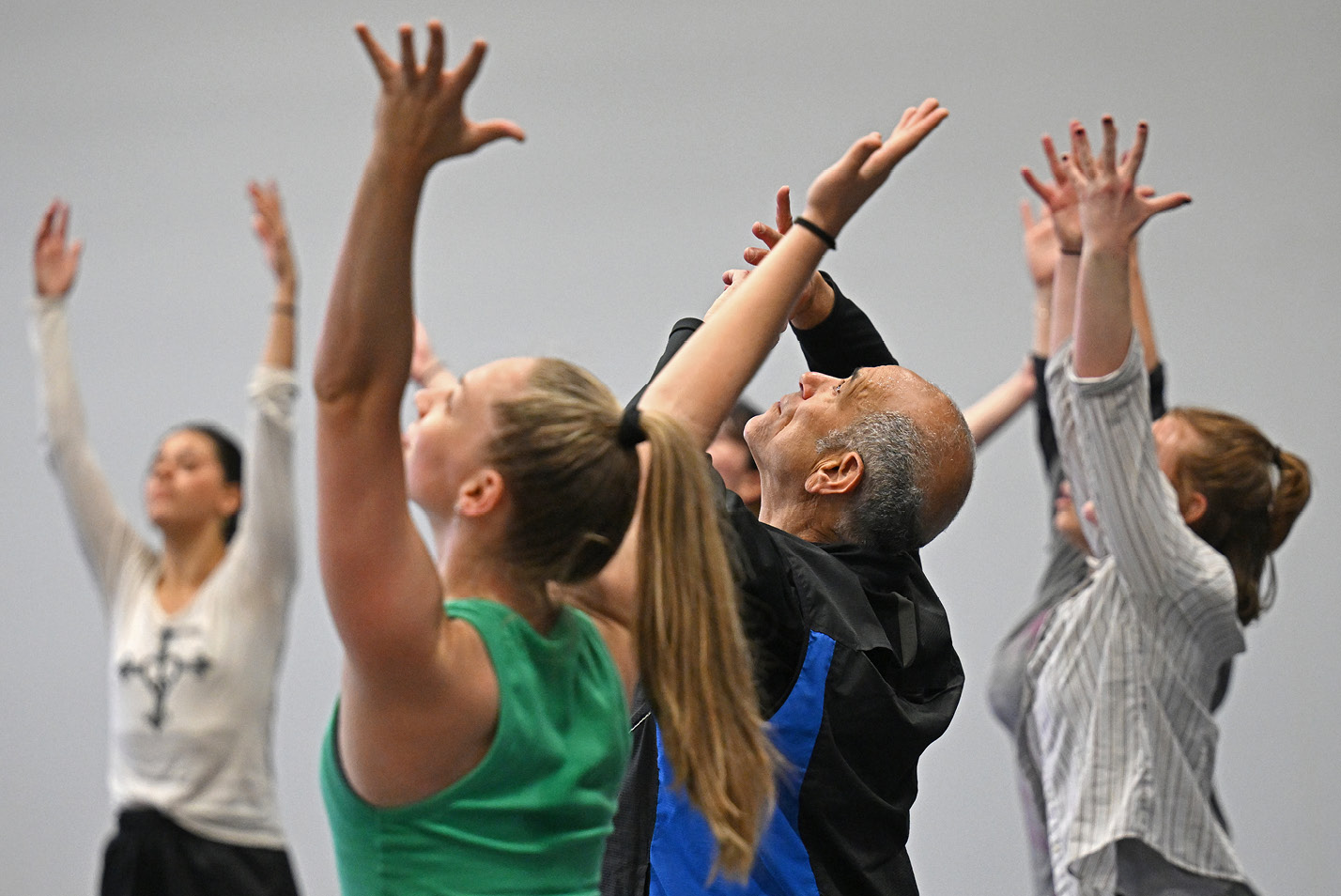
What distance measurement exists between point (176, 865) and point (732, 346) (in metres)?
1.90

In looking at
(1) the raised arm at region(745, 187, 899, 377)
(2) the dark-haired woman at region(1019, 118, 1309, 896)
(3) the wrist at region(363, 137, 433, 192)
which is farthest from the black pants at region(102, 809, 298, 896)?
(3) the wrist at region(363, 137, 433, 192)

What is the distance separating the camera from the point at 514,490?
1062 millimetres

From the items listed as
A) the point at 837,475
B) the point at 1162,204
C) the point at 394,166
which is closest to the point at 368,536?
the point at 394,166

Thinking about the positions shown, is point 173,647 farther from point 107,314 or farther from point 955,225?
point 955,225

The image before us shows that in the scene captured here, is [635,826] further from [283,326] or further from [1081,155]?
[283,326]

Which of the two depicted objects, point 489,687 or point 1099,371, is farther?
point 1099,371

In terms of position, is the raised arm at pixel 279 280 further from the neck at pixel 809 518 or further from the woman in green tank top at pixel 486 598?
the woman in green tank top at pixel 486 598

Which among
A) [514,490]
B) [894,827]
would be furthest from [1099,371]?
[514,490]

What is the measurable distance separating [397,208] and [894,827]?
3.15 feet

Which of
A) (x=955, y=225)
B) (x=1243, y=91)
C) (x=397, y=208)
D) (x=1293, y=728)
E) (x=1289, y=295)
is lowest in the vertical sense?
(x=1293, y=728)

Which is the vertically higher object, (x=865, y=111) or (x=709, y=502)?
(x=865, y=111)

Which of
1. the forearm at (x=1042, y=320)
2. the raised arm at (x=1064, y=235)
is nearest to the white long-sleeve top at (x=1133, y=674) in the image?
the raised arm at (x=1064, y=235)

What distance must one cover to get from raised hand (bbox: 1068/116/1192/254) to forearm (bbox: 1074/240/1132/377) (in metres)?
0.02

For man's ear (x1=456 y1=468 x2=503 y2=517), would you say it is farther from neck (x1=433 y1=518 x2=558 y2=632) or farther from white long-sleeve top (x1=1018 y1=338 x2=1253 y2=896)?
white long-sleeve top (x1=1018 y1=338 x2=1253 y2=896)
